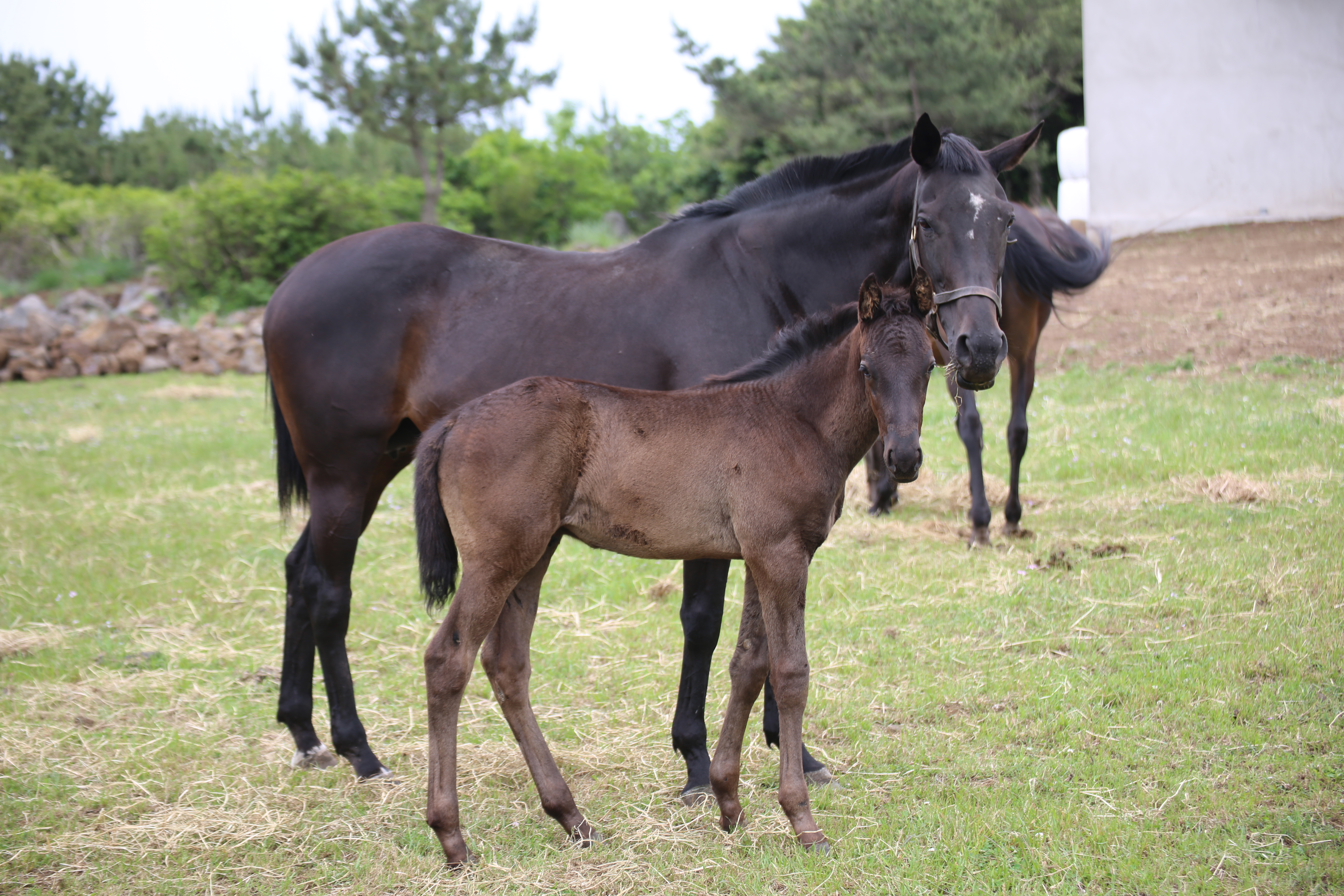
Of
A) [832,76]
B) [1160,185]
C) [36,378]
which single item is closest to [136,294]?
[36,378]

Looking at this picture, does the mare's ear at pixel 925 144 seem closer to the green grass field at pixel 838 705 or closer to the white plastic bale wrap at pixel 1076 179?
the green grass field at pixel 838 705

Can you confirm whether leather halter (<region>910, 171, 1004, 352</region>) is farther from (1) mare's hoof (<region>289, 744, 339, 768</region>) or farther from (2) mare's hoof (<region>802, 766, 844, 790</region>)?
(1) mare's hoof (<region>289, 744, 339, 768</region>)

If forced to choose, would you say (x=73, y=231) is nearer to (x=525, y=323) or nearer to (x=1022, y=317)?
(x=1022, y=317)

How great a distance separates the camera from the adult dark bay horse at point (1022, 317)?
6262 millimetres

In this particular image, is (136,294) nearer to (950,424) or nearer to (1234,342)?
(950,424)

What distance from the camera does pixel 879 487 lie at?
7270mm

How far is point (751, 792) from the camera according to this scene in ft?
11.9

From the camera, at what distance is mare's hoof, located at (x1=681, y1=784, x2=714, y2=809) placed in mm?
3539

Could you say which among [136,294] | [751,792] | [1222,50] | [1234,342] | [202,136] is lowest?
[751,792]

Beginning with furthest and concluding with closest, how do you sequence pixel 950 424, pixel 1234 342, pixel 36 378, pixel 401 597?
pixel 36 378, pixel 1234 342, pixel 950 424, pixel 401 597

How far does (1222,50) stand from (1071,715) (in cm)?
1377

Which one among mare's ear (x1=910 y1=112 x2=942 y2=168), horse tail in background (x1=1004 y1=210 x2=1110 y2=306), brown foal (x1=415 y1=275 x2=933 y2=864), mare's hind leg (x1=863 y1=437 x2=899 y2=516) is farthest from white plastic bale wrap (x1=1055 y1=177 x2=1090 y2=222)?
brown foal (x1=415 y1=275 x2=933 y2=864)

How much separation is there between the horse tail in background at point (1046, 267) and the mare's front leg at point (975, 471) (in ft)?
2.63

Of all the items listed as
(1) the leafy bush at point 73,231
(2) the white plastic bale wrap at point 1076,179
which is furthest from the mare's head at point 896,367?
(1) the leafy bush at point 73,231
